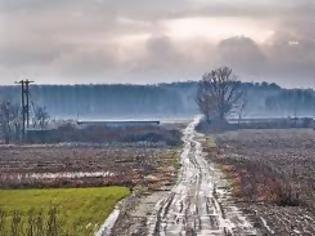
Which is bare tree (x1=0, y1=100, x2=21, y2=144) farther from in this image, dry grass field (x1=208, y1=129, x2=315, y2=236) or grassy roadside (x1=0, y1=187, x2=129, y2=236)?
grassy roadside (x1=0, y1=187, x2=129, y2=236)

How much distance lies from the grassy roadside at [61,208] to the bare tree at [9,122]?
272 feet

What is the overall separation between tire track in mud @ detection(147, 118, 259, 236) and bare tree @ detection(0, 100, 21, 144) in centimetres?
8010

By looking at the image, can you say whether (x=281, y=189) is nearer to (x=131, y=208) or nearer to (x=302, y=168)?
(x=131, y=208)

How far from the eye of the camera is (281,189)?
42.0 m

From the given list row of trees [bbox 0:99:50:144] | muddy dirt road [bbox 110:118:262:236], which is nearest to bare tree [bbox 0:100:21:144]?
row of trees [bbox 0:99:50:144]

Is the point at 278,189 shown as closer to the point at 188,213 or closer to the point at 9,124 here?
the point at 188,213

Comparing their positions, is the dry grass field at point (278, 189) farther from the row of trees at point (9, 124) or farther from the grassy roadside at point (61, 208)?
the row of trees at point (9, 124)

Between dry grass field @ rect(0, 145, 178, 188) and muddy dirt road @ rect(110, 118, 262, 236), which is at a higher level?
muddy dirt road @ rect(110, 118, 262, 236)

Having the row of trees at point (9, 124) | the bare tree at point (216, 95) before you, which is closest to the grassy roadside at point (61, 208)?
the row of trees at point (9, 124)

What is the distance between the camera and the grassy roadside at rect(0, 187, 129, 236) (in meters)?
30.6

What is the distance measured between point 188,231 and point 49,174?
3540 centimetres

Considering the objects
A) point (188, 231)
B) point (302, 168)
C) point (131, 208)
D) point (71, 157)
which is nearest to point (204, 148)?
point (71, 157)

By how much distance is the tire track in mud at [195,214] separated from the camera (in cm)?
2995

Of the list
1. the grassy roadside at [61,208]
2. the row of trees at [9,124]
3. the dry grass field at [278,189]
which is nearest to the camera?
the grassy roadside at [61,208]
